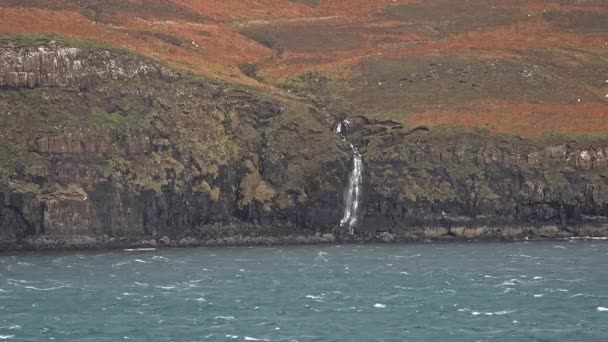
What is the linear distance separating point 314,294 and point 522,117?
46.7 metres

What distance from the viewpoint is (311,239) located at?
99.2m

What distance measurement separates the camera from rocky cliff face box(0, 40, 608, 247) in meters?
97.4

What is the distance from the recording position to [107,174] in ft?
323

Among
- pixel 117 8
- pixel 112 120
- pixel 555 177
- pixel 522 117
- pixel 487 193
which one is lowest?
pixel 487 193

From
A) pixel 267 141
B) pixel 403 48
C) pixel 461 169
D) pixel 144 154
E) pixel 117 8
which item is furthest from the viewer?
pixel 403 48

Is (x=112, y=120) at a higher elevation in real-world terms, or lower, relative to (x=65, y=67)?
lower

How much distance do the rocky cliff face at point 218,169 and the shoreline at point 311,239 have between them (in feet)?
0.63

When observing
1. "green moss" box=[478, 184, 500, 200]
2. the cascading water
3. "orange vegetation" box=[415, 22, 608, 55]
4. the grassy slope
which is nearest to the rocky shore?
the cascading water

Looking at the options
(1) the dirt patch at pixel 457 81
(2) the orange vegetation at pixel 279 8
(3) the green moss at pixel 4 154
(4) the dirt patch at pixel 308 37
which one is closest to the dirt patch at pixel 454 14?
(2) the orange vegetation at pixel 279 8

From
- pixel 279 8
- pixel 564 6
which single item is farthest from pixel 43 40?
pixel 564 6

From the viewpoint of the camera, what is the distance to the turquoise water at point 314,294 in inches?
2414

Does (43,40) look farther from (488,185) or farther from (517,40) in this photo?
(517,40)

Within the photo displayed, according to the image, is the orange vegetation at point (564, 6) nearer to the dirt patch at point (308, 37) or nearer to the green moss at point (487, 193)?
the dirt patch at point (308, 37)

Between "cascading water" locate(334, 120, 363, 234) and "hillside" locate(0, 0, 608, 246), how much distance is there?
71 centimetres
